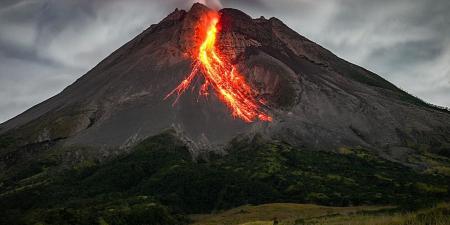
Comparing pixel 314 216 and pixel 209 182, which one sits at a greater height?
pixel 209 182

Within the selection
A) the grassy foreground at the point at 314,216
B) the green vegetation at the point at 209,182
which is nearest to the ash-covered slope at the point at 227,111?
the green vegetation at the point at 209,182

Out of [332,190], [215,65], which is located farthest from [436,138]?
[215,65]

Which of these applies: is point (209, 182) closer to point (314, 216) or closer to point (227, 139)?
point (227, 139)

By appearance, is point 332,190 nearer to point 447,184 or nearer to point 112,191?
point 447,184

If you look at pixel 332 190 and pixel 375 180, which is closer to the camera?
pixel 332 190

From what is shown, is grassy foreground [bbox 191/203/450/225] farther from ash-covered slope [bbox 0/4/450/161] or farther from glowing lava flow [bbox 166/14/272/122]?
glowing lava flow [bbox 166/14/272/122]

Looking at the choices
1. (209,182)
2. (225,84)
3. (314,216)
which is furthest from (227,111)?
(314,216)
